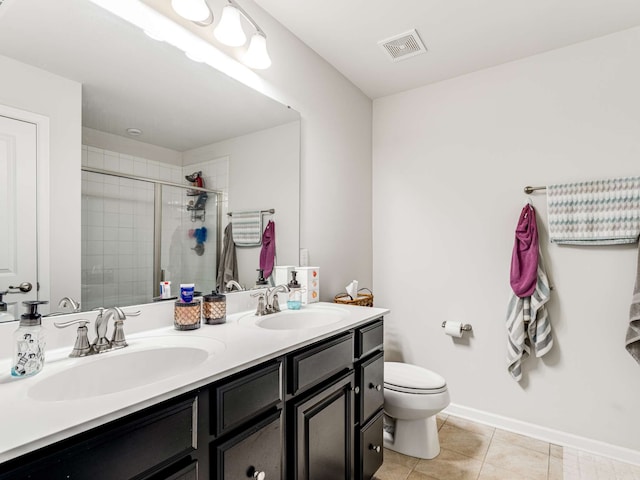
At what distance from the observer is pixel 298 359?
48.4 inches

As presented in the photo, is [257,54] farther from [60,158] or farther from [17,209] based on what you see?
[17,209]

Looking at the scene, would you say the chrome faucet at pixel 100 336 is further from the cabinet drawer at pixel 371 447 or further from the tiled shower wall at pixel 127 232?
the cabinet drawer at pixel 371 447

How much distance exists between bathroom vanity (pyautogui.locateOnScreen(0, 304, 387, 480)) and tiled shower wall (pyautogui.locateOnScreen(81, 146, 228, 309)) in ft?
0.66

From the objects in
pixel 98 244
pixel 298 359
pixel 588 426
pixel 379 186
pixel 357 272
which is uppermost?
pixel 379 186

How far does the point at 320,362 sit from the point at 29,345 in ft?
2.89

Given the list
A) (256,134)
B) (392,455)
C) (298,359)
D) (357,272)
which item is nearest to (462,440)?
(392,455)

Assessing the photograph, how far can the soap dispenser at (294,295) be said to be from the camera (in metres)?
1.88

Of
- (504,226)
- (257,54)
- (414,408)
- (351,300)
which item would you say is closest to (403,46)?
(257,54)

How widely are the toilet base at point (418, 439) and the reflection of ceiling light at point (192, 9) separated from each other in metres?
2.25

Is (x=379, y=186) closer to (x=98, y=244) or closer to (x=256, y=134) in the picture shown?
(x=256, y=134)

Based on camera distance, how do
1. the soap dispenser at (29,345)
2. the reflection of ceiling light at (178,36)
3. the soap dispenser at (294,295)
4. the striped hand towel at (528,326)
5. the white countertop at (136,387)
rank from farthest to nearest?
the striped hand towel at (528,326) < the soap dispenser at (294,295) < the reflection of ceiling light at (178,36) < the soap dispenser at (29,345) < the white countertop at (136,387)

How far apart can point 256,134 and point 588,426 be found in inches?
99.4

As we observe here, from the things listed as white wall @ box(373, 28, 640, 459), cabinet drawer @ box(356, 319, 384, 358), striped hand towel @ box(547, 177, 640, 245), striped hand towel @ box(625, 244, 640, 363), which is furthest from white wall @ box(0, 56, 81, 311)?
striped hand towel @ box(625, 244, 640, 363)

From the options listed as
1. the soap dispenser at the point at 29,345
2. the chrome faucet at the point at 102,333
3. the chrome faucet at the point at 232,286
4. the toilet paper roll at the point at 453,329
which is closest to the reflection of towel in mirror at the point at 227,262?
the chrome faucet at the point at 232,286
